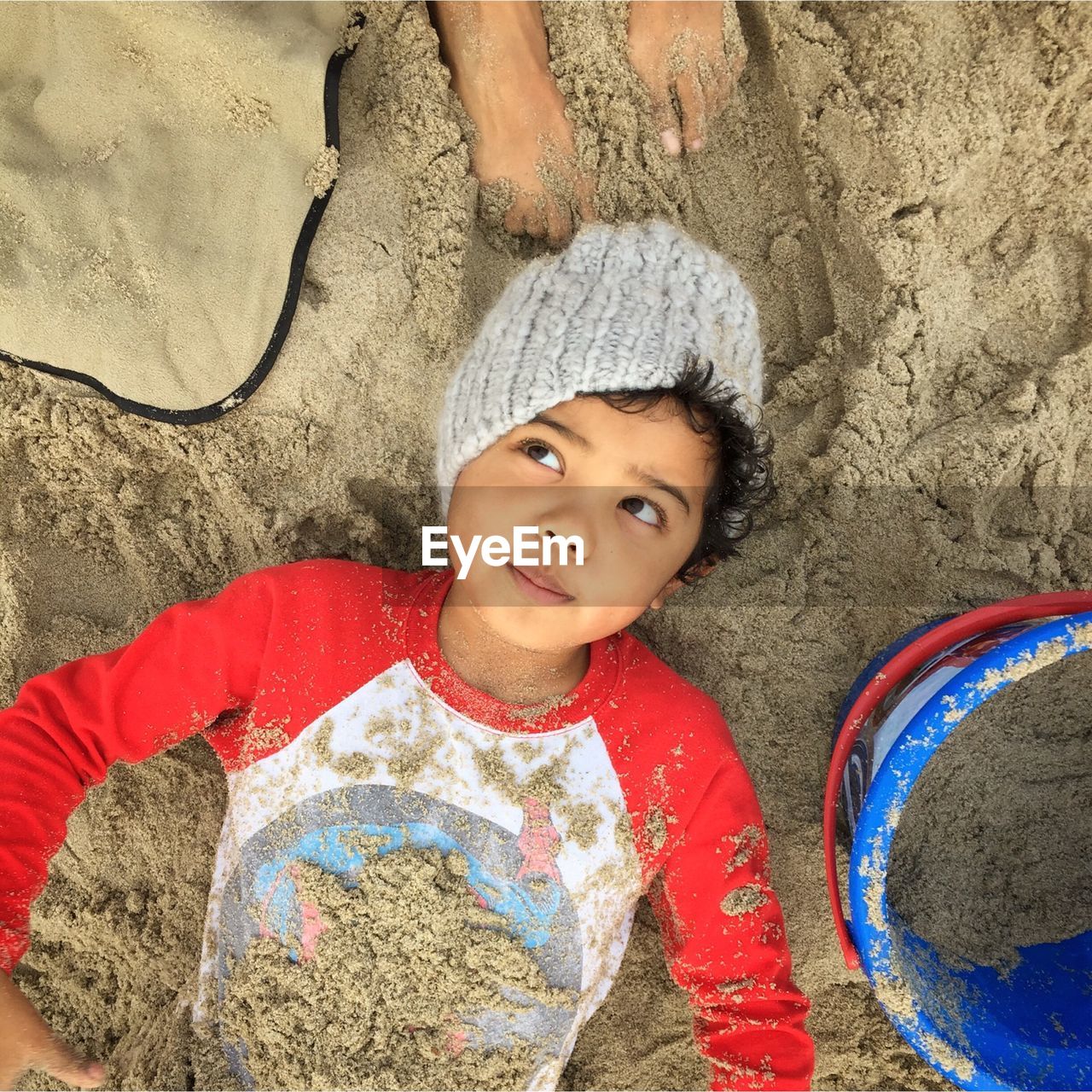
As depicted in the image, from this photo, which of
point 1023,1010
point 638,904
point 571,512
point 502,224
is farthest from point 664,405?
point 1023,1010

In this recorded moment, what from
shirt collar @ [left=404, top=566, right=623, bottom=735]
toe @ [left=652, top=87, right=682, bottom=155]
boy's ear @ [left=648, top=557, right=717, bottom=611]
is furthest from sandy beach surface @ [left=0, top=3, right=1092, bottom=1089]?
shirt collar @ [left=404, top=566, right=623, bottom=735]

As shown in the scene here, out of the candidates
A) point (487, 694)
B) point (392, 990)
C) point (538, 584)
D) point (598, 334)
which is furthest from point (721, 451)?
point (392, 990)

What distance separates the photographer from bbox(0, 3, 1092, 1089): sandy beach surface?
6.19 feet

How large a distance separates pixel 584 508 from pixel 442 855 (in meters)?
0.62

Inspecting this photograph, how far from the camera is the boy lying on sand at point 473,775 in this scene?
1.59 m

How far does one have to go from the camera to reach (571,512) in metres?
1.50

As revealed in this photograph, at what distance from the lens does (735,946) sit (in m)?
1.69

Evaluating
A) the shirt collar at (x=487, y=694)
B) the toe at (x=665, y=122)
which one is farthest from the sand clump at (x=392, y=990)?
the toe at (x=665, y=122)

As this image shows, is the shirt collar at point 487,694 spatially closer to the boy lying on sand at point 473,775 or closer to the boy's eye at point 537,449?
the boy lying on sand at point 473,775

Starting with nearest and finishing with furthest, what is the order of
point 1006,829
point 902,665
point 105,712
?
1. point 105,712
2. point 902,665
3. point 1006,829

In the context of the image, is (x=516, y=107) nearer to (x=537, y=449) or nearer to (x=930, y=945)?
(x=537, y=449)

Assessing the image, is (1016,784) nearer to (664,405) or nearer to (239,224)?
(664,405)

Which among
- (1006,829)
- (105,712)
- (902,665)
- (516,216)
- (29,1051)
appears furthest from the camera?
(516,216)

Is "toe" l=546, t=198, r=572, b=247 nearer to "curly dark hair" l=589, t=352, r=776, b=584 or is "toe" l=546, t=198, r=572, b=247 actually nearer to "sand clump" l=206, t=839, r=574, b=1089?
"curly dark hair" l=589, t=352, r=776, b=584
